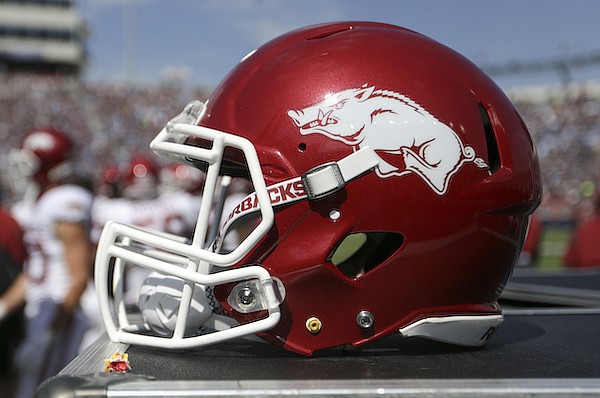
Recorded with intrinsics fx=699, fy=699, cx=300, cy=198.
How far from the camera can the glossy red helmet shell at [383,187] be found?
1.23 metres

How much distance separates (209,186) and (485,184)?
496 millimetres

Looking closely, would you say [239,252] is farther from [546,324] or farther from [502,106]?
[546,324]

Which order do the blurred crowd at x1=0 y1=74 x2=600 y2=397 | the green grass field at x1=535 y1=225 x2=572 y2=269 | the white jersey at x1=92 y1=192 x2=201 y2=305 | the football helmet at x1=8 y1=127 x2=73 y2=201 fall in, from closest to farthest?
1. the football helmet at x1=8 y1=127 x2=73 y2=201
2. the white jersey at x1=92 y1=192 x2=201 y2=305
3. the green grass field at x1=535 y1=225 x2=572 y2=269
4. the blurred crowd at x1=0 y1=74 x2=600 y2=397

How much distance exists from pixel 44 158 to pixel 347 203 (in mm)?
2431

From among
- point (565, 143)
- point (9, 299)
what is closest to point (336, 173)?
point (9, 299)

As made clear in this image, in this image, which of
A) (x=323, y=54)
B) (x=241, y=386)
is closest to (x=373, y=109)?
(x=323, y=54)

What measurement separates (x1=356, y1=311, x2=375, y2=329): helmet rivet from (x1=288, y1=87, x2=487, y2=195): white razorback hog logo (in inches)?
9.8

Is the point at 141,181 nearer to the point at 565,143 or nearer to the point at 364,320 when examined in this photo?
the point at 364,320

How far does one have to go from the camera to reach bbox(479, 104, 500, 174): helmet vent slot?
4.32ft

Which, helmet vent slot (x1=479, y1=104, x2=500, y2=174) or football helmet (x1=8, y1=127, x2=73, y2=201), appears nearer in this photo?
helmet vent slot (x1=479, y1=104, x2=500, y2=174)

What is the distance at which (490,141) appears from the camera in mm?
1333

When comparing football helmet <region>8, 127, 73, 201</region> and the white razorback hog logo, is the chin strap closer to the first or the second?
the white razorback hog logo

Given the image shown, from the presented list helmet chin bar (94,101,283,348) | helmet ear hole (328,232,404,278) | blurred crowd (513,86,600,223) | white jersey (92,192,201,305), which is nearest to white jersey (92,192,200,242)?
white jersey (92,192,201,305)

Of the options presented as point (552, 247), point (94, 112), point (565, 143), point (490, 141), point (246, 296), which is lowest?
point (552, 247)
